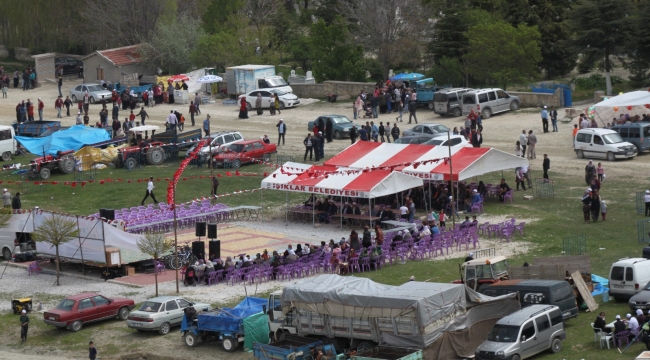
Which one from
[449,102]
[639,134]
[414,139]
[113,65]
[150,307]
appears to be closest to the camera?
[150,307]

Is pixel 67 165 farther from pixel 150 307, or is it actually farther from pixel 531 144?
pixel 150 307

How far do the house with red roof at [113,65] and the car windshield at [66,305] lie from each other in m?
44.6

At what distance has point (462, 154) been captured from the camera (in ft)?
139

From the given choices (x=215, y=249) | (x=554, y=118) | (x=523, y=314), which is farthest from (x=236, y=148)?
(x=523, y=314)

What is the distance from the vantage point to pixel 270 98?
211 feet

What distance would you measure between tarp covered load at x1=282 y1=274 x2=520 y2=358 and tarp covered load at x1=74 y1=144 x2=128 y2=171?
26.8m

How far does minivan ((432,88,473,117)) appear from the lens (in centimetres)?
5794

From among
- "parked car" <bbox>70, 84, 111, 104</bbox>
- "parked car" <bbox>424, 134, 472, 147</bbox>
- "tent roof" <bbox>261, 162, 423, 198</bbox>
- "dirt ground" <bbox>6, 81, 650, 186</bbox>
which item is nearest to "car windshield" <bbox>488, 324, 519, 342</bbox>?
"tent roof" <bbox>261, 162, 423, 198</bbox>

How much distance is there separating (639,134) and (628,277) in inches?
799

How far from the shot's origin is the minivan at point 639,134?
1879 inches

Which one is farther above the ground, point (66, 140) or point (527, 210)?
point (66, 140)

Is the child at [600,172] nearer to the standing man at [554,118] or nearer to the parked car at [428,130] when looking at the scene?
the parked car at [428,130]

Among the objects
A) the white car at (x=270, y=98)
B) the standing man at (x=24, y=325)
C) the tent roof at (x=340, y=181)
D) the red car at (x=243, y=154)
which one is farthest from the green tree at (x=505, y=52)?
the standing man at (x=24, y=325)

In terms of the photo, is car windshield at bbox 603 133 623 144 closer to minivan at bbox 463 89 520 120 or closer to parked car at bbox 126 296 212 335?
minivan at bbox 463 89 520 120
